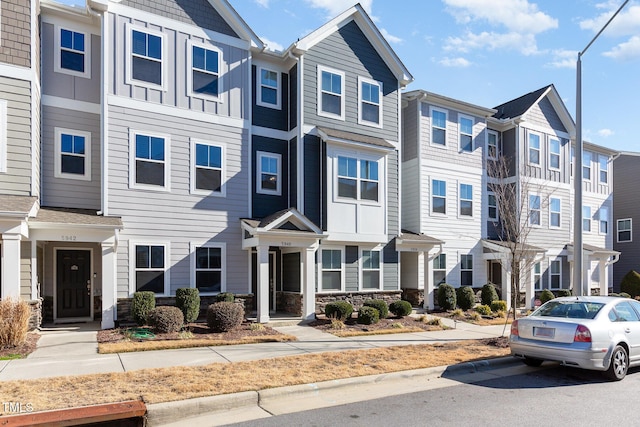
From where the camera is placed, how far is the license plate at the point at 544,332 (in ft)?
28.0

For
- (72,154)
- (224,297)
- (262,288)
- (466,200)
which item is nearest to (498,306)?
(466,200)

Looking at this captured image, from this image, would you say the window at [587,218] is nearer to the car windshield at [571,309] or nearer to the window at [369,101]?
the window at [369,101]

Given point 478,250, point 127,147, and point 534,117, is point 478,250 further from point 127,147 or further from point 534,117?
point 127,147

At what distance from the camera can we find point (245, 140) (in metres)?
15.2

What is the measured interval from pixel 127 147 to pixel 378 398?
33.7 feet

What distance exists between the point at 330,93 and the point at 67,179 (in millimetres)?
9077

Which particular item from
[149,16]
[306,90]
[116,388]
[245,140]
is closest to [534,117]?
[306,90]

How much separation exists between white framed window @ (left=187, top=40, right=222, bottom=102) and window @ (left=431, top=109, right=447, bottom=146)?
970 cm

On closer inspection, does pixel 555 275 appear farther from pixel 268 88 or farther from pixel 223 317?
pixel 223 317

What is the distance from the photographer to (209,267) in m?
14.4

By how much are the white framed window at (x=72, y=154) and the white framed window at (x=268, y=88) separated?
5657mm

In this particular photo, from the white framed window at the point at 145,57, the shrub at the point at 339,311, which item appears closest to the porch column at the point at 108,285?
the white framed window at the point at 145,57

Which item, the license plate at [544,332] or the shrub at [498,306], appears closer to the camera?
the license plate at [544,332]

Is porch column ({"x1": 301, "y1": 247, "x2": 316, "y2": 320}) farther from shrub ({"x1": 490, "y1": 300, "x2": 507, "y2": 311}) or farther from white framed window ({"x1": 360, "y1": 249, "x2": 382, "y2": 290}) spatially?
shrub ({"x1": 490, "y1": 300, "x2": 507, "y2": 311})
